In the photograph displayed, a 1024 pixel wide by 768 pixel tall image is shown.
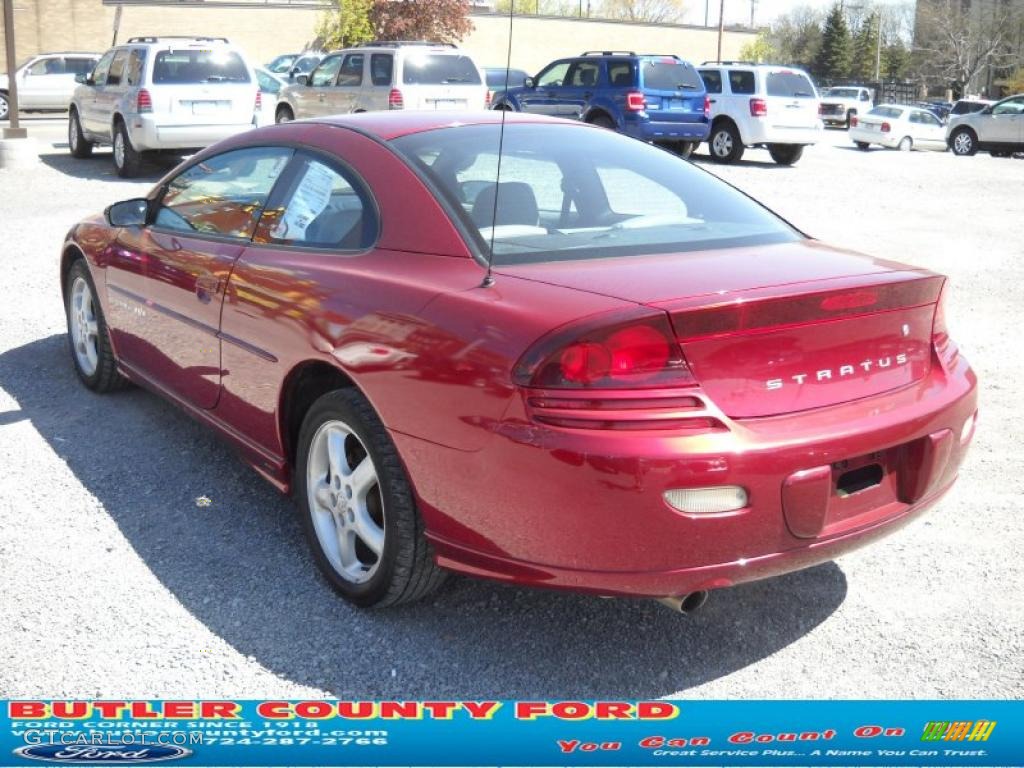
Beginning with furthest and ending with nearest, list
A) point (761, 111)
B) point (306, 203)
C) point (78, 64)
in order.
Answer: point (78, 64), point (761, 111), point (306, 203)

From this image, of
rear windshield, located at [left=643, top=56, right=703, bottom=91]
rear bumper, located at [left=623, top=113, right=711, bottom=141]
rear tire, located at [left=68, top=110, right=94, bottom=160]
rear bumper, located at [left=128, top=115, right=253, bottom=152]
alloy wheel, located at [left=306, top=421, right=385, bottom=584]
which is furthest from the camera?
rear windshield, located at [left=643, top=56, right=703, bottom=91]

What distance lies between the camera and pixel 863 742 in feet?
7.33

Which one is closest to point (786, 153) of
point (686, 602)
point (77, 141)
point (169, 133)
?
point (169, 133)

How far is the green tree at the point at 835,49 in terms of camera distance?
3223 inches

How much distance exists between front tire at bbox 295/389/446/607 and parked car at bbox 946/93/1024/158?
27.0 meters

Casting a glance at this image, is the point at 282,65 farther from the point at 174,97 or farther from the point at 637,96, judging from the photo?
the point at 174,97

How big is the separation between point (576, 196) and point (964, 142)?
27.1 meters

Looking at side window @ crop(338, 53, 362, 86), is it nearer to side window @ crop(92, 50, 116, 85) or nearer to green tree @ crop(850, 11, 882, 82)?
side window @ crop(92, 50, 116, 85)

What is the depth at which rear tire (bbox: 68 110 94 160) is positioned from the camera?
17.7m

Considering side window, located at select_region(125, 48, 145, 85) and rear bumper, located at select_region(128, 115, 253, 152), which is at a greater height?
side window, located at select_region(125, 48, 145, 85)

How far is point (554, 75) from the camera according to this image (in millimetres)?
20500

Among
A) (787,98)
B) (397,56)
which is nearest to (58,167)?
(397,56)

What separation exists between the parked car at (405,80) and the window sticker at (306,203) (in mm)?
13056

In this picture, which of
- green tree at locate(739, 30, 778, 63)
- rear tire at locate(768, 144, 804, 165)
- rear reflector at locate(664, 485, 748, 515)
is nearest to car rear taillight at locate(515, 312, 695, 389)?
rear reflector at locate(664, 485, 748, 515)
